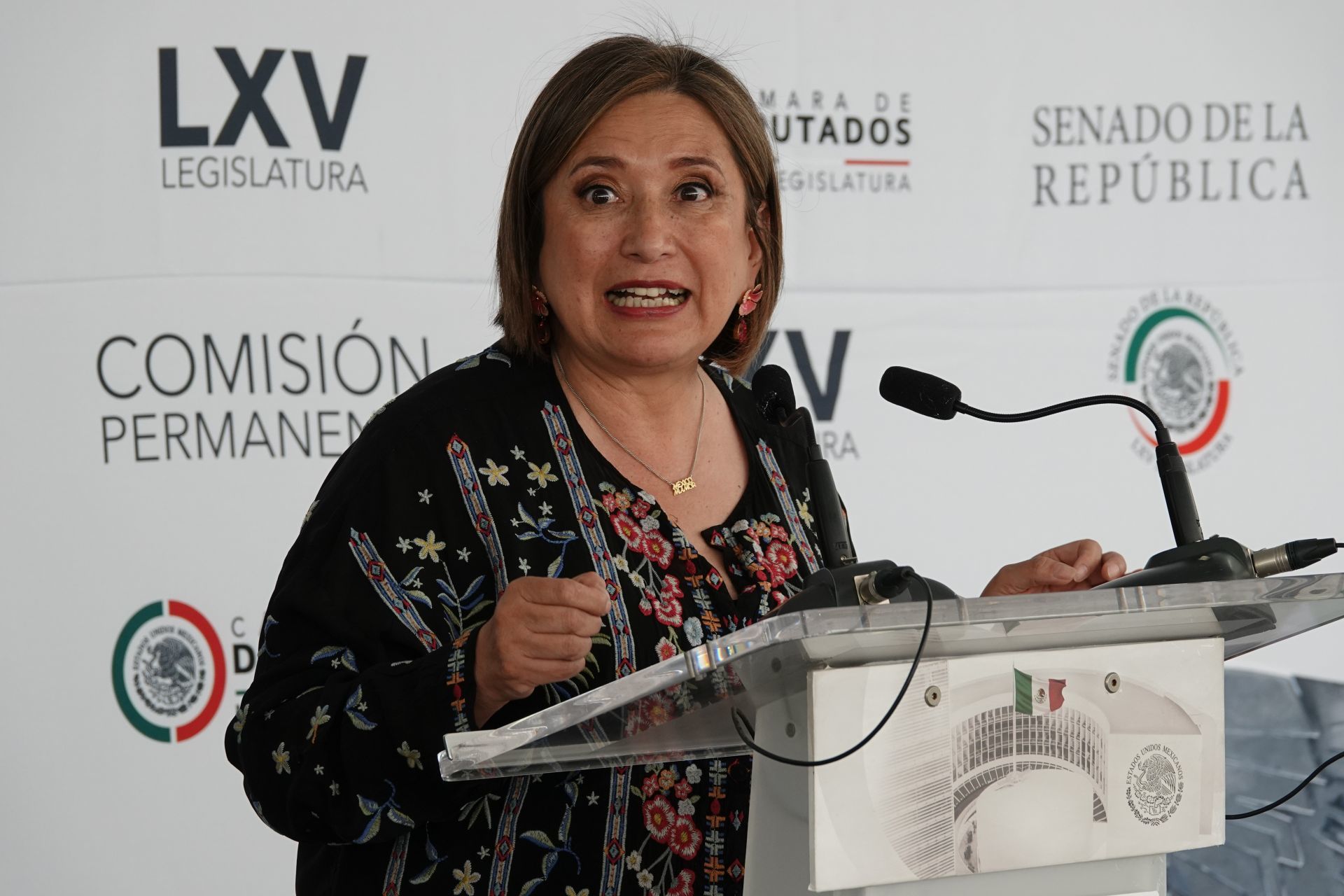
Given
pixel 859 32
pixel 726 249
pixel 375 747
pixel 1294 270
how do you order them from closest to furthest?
pixel 375 747
pixel 726 249
pixel 859 32
pixel 1294 270

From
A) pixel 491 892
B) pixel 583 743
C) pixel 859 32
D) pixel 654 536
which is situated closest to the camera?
pixel 583 743

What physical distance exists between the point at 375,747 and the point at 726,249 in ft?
2.67

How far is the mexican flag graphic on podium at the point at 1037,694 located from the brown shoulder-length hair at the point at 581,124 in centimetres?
91

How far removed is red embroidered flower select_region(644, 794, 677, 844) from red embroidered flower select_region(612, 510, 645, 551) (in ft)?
0.97

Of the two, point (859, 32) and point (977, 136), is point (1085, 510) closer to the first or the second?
point (977, 136)

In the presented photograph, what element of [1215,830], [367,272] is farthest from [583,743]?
[367,272]

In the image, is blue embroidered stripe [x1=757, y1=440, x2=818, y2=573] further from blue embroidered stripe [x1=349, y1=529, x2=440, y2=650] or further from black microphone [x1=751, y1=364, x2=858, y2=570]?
blue embroidered stripe [x1=349, y1=529, x2=440, y2=650]

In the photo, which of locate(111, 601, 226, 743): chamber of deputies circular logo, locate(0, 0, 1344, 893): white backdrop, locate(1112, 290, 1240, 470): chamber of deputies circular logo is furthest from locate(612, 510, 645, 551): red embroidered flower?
locate(1112, 290, 1240, 470): chamber of deputies circular logo

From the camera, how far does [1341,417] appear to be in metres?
3.43

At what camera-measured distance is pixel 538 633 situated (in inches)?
45.8

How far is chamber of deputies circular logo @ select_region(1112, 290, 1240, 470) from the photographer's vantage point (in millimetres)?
3328

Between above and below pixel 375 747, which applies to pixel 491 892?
below

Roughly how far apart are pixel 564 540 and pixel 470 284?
1.42 metres

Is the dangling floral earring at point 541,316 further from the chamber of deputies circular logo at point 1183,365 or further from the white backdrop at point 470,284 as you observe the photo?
the chamber of deputies circular logo at point 1183,365
